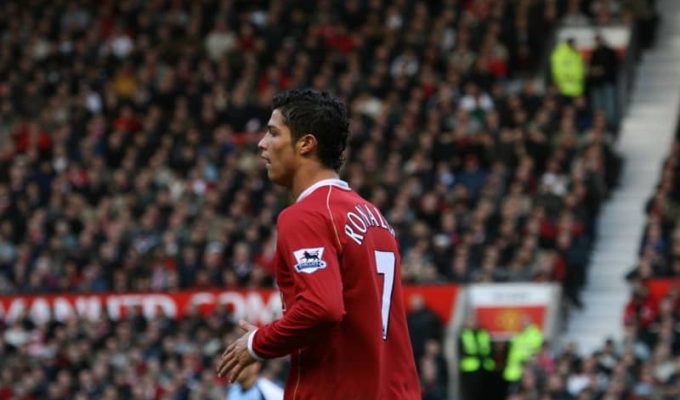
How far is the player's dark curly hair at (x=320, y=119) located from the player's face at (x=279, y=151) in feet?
0.08

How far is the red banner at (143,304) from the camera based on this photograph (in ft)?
68.2

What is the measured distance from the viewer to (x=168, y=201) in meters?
22.9

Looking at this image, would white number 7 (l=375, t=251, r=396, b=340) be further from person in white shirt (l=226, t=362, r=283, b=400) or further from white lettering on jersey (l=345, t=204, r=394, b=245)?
person in white shirt (l=226, t=362, r=283, b=400)

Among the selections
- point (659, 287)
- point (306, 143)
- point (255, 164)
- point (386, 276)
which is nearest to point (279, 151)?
point (306, 143)

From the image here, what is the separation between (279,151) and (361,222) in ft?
1.21

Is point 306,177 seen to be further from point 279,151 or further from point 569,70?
point 569,70

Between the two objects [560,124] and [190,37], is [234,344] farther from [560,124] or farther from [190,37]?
[190,37]

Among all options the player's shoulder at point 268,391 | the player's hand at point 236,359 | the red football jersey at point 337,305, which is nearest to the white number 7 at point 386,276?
the red football jersey at point 337,305

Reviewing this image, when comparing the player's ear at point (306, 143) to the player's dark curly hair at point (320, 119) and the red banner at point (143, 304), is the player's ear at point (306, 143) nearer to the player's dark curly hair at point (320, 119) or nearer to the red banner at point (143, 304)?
the player's dark curly hair at point (320, 119)

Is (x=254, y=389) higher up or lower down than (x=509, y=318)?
higher up

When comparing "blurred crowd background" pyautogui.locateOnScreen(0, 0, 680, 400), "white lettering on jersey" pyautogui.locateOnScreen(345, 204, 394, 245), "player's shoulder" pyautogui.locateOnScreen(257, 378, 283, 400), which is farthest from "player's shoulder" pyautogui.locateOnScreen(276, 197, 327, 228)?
"blurred crowd background" pyautogui.locateOnScreen(0, 0, 680, 400)

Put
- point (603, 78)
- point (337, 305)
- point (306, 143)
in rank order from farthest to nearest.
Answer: point (603, 78), point (306, 143), point (337, 305)

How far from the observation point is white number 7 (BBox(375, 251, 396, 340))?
585 centimetres

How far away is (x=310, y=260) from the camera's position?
5582mm
